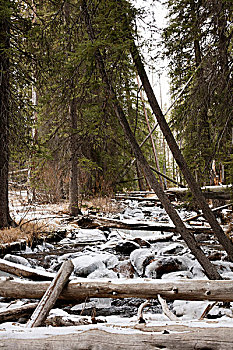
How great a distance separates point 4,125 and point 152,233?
4.99 meters

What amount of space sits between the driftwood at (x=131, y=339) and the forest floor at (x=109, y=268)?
0.01 m

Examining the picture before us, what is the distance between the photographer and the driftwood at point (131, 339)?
6.63ft

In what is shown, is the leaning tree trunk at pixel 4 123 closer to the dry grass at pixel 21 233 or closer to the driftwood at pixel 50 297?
the dry grass at pixel 21 233

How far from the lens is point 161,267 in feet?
17.4

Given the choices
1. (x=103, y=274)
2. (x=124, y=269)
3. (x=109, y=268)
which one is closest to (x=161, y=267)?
(x=124, y=269)

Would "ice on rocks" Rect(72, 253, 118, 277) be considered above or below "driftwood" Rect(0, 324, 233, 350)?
below

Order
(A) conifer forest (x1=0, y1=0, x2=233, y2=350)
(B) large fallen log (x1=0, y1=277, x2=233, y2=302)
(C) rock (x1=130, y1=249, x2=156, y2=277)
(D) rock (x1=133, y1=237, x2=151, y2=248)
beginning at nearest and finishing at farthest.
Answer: (A) conifer forest (x1=0, y1=0, x2=233, y2=350) < (B) large fallen log (x1=0, y1=277, x2=233, y2=302) < (C) rock (x1=130, y1=249, x2=156, y2=277) < (D) rock (x1=133, y1=237, x2=151, y2=248)

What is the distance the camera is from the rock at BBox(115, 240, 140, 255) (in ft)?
22.3

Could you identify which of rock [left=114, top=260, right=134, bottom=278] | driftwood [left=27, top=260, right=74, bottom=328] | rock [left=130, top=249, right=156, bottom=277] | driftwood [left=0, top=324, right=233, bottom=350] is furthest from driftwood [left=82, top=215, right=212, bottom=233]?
driftwood [left=0, top=324, right=233, bottom=350]

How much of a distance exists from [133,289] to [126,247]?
3.79 m

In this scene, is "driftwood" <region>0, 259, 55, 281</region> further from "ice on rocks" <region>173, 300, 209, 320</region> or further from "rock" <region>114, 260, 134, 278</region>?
"rock" <region>114, 260, 134, 278</region>

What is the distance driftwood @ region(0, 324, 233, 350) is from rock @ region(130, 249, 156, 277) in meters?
3.18

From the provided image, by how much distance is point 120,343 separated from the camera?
2.06 m

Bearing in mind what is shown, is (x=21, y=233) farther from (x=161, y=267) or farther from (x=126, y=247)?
(x=161, y=267)
